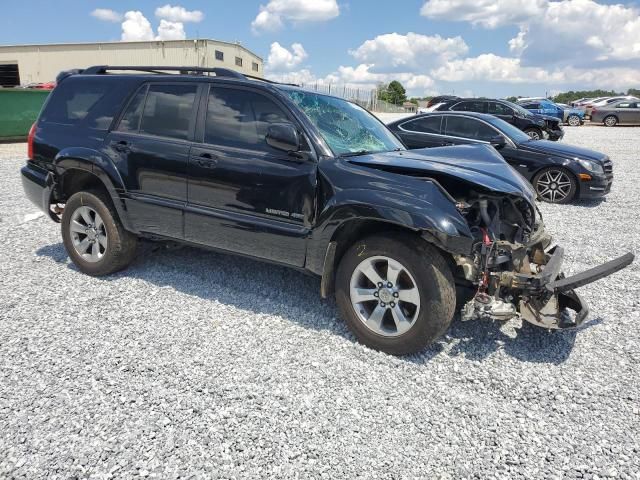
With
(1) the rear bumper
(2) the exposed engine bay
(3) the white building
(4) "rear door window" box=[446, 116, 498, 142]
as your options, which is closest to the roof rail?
(1) the rear bumper

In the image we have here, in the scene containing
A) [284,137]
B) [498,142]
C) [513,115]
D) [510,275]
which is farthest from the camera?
[513,115]

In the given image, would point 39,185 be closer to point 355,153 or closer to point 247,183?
point 247,183

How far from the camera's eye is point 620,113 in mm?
28188

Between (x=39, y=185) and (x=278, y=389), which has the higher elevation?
(x=39, y=185)

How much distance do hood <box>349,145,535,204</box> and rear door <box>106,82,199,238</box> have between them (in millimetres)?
1530

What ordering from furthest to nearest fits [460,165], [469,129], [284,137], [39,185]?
1. [469,129]
2. [39,185]
3. [460,165]
4. [284,137]

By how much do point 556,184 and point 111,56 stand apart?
157ft

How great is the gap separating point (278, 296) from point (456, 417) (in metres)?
1.97

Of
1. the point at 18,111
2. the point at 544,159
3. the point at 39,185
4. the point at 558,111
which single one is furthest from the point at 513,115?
the point at 558,111

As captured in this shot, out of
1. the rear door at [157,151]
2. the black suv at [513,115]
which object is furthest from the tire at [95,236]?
the black suv at [513,115]

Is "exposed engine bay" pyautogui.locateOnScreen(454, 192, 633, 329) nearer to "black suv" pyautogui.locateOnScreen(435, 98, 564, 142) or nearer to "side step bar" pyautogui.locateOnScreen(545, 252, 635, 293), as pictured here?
"side step bar" pyautogui.locateOnScreen(545, 252, 635, 293)

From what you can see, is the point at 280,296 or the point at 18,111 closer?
the point at 280,296

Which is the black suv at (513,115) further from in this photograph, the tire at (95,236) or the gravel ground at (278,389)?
the tire at (95,236)

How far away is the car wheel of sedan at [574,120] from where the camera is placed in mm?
29484
